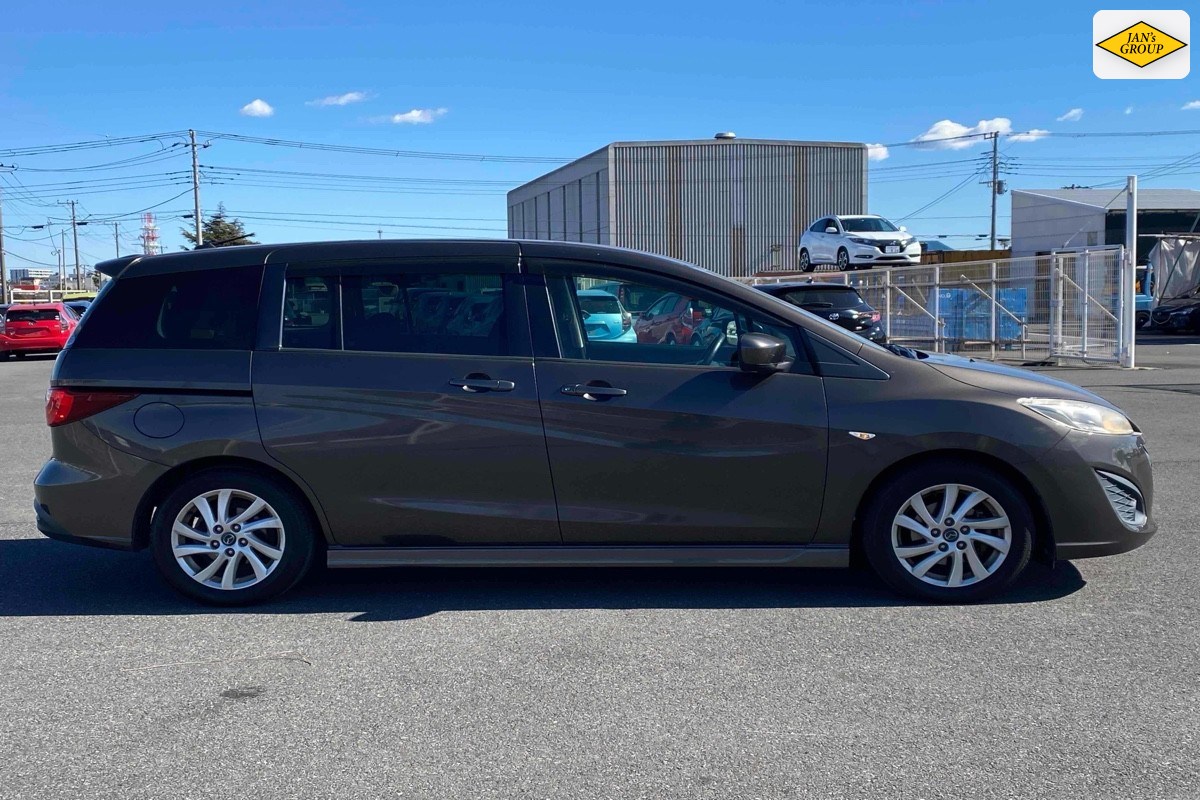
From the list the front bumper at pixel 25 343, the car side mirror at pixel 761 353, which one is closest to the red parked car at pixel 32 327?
the front bumper at pixel 25 343

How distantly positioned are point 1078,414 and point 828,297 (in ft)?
40.6

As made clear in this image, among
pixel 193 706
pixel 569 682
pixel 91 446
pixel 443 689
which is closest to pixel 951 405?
pixel 569 682

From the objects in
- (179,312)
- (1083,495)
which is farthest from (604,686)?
(179,312)

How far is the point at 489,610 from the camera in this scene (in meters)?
5.39

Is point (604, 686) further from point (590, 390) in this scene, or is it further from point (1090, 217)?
point (1090, 217)

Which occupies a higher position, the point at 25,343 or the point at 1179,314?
the point at 1179,314

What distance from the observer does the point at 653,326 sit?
5.45 metres

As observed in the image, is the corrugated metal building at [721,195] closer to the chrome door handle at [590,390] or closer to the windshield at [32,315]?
the windshield at [32,315]

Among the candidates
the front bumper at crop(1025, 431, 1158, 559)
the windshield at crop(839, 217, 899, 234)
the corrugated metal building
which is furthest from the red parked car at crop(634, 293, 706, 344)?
the corrugated metal building

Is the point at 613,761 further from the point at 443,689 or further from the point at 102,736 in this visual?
the point at 102,736

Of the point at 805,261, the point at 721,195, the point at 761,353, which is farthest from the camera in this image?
the point at 721,195

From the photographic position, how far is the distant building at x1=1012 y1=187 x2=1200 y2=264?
172 feet

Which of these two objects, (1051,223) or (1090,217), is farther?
(1051,223)

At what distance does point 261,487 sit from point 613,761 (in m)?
2.49
